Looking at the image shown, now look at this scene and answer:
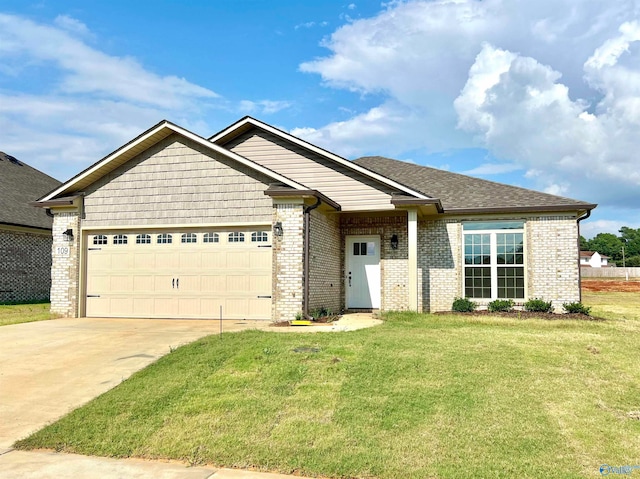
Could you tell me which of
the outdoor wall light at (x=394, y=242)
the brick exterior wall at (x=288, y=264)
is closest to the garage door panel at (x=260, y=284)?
the brick exterior wall at (x=288, y=264)

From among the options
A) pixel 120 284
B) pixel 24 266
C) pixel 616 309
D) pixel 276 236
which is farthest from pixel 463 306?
pixel 24 266

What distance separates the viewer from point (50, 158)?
27.2 meters

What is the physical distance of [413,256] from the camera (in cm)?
1337

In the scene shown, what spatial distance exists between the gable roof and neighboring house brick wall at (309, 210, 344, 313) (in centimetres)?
185

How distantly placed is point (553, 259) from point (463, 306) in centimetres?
292

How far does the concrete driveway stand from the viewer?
6281 millimetres

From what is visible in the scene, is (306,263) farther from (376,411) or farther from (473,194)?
(376,411)

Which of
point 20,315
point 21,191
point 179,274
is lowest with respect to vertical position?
point 20,315

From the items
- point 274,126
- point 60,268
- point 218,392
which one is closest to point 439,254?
point 274,126

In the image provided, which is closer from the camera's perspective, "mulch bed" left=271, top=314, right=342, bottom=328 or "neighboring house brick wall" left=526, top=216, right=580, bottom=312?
"mulch bed" left=271, top=314, right=342, bottom=328

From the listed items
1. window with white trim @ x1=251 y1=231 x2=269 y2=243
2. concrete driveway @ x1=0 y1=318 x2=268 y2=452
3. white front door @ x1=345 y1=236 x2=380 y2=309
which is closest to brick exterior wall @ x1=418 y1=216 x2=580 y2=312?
white front door @ x1=345 y1=236 x2=380 y2=309

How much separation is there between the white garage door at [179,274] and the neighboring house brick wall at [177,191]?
44 centimetres

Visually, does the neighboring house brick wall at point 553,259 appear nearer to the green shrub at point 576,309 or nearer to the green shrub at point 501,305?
the green shrub at point 576,309

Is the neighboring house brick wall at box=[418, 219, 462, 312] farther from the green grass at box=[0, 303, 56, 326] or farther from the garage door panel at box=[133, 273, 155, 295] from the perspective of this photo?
the green grass at box=[0, 303, 56, 326]
